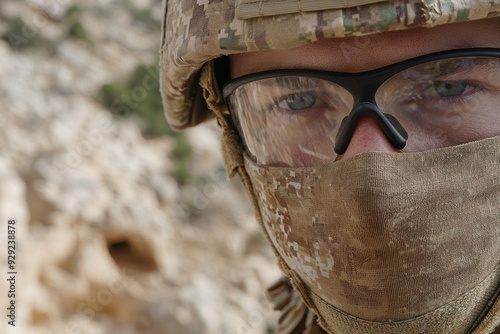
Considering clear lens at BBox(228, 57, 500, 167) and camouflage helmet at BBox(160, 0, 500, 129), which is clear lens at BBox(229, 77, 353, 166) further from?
camouflage helmet at BBox(160, 0, 500, 129)

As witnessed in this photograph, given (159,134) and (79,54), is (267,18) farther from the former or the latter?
(79,54)

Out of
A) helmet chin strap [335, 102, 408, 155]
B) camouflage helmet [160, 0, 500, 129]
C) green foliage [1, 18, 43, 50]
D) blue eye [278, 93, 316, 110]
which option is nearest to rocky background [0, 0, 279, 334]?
green foliage [1, 18, 43, 50]

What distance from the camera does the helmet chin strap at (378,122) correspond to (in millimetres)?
1296

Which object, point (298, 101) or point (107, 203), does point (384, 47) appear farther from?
point (107, 203)

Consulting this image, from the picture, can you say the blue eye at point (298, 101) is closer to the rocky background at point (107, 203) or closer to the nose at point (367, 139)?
the nose at point (367, 139)

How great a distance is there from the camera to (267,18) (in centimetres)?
138

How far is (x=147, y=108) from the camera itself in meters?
6.21

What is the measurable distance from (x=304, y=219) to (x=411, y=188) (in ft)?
0.91

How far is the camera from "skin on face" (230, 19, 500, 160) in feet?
4.31

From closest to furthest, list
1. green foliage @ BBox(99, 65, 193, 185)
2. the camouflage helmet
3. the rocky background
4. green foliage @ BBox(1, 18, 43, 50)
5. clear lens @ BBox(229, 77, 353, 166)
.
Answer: the camouflage helmet, clear lens @ BBox(229, 77, 353, 166), the rocky background, green foliage @ BBox(99, 65, 193, 185), green foliage @ BBox(1, 18, 43, 50)

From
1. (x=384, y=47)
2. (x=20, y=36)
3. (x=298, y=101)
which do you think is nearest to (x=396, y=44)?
(x=384, y=47)

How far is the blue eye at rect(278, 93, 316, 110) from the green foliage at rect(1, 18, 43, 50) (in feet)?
16.5

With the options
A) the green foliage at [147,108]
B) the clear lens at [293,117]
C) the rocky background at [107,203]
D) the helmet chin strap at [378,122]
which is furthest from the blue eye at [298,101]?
the green foliage at [147,108]

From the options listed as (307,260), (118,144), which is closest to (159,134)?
(118,144)
